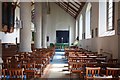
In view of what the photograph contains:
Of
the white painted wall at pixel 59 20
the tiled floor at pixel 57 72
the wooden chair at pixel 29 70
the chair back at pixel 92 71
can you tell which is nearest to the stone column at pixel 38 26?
the tiled floor at pixel 57 72

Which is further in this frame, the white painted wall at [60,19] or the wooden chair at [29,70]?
the white painted wall at [60,19]

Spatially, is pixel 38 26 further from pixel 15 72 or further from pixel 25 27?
pixel 15 72

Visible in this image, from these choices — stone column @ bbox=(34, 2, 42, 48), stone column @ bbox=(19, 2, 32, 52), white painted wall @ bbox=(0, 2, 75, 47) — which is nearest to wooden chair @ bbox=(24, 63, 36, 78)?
stone column @ bbox=(19, 2, 32, 52)

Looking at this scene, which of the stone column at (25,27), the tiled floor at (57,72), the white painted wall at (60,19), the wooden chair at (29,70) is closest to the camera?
the wooden chair at (29,70)

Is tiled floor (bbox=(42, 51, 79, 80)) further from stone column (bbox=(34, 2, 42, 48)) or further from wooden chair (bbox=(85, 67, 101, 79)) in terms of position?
stone column (bbox=(34, 2, 42, 48))

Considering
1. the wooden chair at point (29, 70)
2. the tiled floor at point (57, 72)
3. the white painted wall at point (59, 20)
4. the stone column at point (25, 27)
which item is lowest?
the tiled floor at point (57, 72)

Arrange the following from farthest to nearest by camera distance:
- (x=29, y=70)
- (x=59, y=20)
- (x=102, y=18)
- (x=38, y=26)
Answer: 1. (x=59, y=20)
2. (x=38, y=26)
3. (x=102, y=18)
4. (x=29, y=70)

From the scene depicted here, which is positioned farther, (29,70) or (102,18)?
(102,18)

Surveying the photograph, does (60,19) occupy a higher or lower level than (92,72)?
higher

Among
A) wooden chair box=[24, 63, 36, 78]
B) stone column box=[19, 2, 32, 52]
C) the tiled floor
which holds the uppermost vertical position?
stone column box=[19, 2, 32, 52]

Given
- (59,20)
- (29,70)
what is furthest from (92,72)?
(59,20)

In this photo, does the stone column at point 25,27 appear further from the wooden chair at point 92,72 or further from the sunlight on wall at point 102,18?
the wooden chair at point 92,72

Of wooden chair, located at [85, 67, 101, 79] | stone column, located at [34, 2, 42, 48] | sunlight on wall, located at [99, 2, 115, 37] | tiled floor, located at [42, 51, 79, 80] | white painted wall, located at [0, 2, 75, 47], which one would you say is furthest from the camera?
white painted wall, located at [0, 2, 75, 47]

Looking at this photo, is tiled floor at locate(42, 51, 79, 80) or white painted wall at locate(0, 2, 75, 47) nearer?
tiled floor at locate(42, 51, 79, 80)
